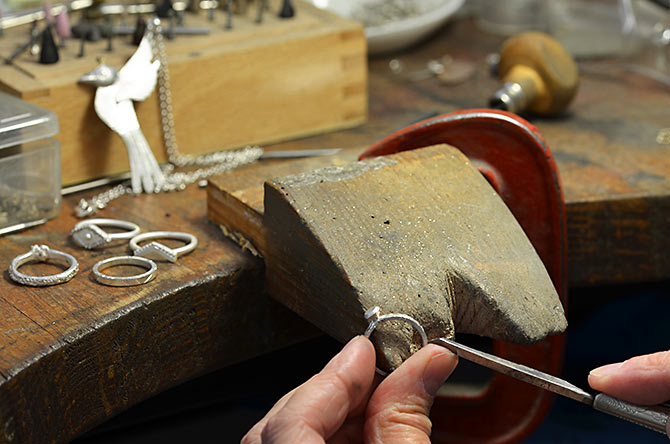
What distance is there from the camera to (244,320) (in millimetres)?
911

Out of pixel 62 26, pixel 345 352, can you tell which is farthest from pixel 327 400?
pixel 62 26

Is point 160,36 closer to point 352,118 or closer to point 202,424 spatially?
point 352,118

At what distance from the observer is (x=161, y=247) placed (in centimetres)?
89

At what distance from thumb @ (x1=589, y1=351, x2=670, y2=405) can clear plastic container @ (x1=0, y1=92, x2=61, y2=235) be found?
64cm

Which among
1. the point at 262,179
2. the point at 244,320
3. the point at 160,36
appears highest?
the point at 160,36

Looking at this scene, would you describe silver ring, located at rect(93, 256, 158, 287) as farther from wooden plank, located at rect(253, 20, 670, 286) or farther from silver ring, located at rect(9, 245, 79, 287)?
wooden plank, located at rect(253, 20, 670, 286)

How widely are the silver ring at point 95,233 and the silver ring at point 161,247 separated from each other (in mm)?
19

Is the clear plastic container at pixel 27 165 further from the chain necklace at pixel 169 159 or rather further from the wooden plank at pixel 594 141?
the wooden plank at pixel 594 141

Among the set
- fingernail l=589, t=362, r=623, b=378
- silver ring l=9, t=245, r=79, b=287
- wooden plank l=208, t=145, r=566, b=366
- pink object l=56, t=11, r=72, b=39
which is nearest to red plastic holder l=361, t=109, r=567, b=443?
wooden plank l=208, t=145, r=566, b=366

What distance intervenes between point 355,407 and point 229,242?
282 millimetres

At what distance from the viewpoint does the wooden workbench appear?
29.6 inches

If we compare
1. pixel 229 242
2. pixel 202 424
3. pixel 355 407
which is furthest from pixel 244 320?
pixel 202 424

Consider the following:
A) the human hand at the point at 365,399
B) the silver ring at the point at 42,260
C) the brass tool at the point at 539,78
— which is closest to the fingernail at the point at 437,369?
the human hand at the point at 365,399

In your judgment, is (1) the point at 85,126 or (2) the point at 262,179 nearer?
(2) the point at 262,179
